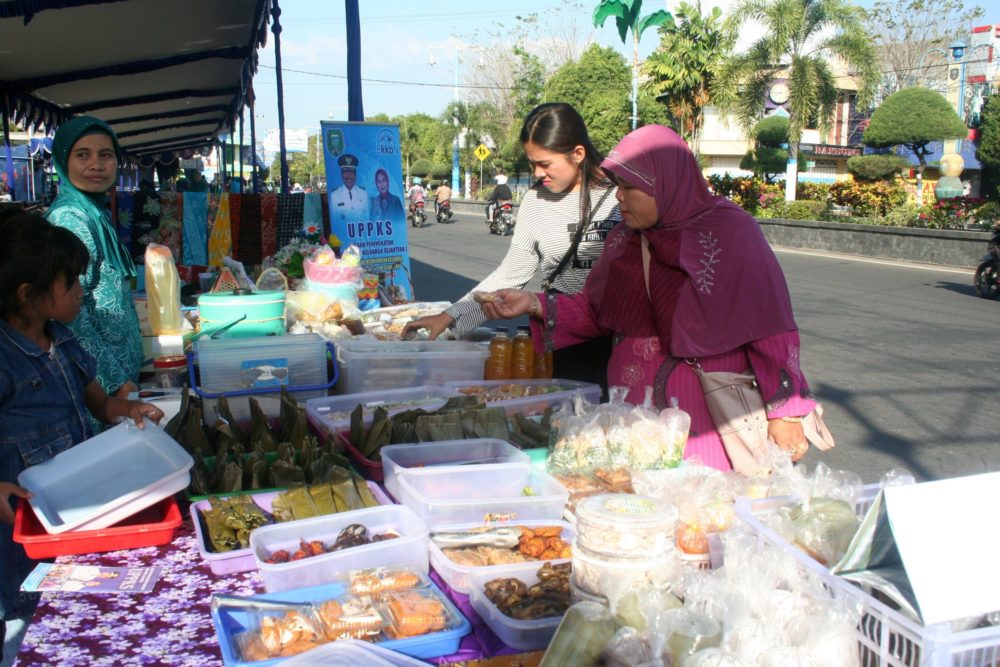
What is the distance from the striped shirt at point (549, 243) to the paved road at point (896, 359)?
102 inches

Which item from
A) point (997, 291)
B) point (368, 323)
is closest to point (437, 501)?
point (368, 323)

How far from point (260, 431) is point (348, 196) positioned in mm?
3415

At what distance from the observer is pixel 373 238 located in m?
5.74

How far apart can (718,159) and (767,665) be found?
153 feet

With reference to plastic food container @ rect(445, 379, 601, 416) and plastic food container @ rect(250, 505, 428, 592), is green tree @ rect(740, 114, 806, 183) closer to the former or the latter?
plastic food container @ rect(445, 379, 601, 416)

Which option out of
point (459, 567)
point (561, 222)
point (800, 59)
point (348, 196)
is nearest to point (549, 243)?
point (561, 222)

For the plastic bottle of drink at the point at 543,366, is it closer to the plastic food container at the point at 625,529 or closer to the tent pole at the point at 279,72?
the plastic food container at the point at 625,529

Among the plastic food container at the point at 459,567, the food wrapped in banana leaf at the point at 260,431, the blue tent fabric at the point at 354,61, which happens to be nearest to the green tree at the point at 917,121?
the blue tent fabric at the point at 354,61

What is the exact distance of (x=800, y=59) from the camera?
20812mm

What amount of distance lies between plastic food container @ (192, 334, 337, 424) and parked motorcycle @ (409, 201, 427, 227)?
858 inches

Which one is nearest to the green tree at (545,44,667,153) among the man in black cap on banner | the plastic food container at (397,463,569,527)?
the man in black cap on banner

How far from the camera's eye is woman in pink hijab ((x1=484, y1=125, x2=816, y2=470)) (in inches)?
86.8

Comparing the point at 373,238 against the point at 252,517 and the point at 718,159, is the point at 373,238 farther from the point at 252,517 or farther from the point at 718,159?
the point at 718,159

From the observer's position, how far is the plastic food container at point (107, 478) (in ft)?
6.05
